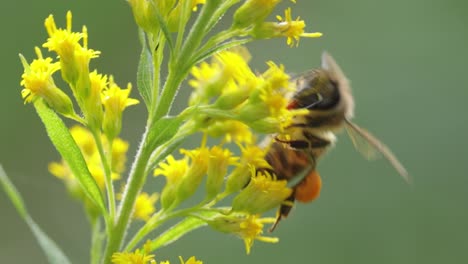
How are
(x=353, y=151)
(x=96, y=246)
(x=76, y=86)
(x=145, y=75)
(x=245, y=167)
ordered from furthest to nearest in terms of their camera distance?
(x=353, y=151) → (x=96, y=246) → (x=245, y=167) → (x=76, y=86) → (x=145, y=75)

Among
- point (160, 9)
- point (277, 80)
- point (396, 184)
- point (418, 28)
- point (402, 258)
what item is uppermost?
point (160, 9)

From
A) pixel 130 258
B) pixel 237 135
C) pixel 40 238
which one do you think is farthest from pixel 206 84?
pixel 40 238

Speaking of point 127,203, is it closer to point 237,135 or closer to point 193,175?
point 193,175

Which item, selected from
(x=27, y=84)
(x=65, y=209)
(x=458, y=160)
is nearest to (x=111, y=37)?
(x=65, y=209)

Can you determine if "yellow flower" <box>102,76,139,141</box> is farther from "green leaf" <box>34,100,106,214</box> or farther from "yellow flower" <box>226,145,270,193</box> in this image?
"yellow flower" <box>226,145,270,193</box>

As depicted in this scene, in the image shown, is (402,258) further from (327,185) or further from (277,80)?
(277,80)

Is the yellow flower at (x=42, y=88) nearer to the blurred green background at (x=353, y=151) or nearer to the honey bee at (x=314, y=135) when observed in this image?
the honey bee at (x=314, y=135)

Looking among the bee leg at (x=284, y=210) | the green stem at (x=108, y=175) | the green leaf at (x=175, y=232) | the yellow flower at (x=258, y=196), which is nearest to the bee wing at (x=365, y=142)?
the bee leg at (x=284, y=210)
